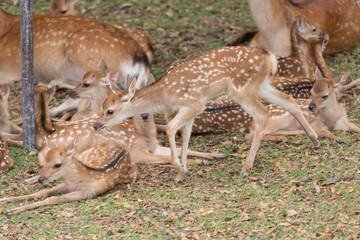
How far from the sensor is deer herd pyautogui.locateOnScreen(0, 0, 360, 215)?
235 inches

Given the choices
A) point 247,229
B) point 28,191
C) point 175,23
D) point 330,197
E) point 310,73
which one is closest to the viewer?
point 247,229

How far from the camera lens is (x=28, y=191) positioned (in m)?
5.95

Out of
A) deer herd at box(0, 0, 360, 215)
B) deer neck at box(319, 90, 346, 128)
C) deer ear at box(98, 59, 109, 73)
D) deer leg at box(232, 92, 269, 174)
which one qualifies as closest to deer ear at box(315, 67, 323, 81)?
deer herd at box(0, 0, 360, 215)

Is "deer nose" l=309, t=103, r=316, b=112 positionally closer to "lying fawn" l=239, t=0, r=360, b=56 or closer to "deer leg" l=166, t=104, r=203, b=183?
"deer leg" l=166, t=104, r=203, b=183

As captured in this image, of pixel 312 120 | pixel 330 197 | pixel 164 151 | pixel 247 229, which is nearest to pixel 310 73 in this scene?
pixel 312 120

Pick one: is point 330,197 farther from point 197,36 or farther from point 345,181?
point 197,36

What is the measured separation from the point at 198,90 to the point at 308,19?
3.43m

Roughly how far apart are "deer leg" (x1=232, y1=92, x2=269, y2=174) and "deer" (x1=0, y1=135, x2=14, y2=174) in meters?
2.31

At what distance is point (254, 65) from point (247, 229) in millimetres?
1835

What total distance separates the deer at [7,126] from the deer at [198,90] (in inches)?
63.5

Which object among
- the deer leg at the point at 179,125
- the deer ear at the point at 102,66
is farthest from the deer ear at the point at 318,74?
the deer ear at the point at 102,66

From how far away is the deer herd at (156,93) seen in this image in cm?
596

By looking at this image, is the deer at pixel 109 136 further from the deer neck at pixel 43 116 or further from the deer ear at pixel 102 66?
the deer ear at pixel 102 66

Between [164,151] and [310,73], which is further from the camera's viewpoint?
[310,73]
